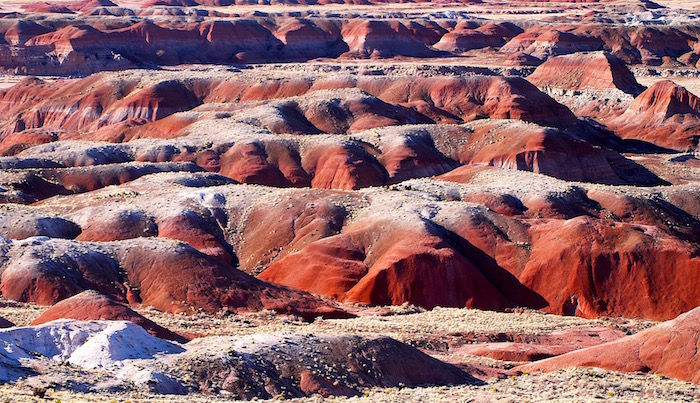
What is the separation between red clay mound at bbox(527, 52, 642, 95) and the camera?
13562cm

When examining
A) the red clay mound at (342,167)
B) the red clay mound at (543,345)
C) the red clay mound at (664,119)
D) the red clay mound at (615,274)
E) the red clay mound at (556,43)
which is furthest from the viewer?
the red clay mound at (556,43)

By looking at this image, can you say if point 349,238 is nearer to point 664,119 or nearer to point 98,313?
point 98,313

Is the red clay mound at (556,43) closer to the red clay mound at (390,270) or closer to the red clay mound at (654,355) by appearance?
the red clay mound at (390,270)

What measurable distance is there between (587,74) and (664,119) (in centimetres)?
2031

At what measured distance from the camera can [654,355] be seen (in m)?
40.2

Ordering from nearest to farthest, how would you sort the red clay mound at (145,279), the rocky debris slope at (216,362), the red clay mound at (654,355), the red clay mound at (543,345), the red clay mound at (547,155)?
1. the rocky debris slope at (216,362)
2. the red clay mound at (654,355)
3. the red clay mound at (543,345)
4. the red clay mound at (145,279)
5. the red clay mound at (547,155)

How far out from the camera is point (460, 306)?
58.7 m

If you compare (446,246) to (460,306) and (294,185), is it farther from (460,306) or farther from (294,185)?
(294,185)

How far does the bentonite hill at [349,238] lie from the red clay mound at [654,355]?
0.09 metres

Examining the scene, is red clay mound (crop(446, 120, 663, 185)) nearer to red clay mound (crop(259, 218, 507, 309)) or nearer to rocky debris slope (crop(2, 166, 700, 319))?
rocky debris slope (crop(2, 166, 700, 319))

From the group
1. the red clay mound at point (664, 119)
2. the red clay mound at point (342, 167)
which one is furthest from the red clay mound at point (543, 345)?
the red clay mound at point (664, 119)

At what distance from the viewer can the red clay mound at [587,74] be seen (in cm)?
13562

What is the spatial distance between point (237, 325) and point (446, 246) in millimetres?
16217

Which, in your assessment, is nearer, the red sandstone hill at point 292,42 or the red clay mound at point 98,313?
the red clay mound at point 98,313
